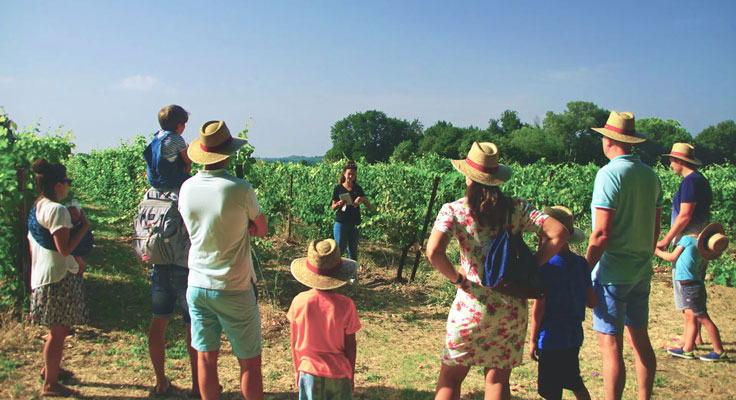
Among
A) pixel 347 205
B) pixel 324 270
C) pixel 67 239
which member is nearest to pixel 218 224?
pixel 324 270

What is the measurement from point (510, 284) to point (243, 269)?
4.73 feet

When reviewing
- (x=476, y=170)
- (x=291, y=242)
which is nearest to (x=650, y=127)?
(x=291, y=242)

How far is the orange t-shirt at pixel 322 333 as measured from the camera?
7.54 ft

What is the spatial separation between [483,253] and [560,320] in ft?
2.40

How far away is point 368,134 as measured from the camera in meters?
78.1

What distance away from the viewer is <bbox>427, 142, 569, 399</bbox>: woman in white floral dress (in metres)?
2.36

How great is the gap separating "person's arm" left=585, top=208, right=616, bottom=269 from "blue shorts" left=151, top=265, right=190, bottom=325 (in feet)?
8.64

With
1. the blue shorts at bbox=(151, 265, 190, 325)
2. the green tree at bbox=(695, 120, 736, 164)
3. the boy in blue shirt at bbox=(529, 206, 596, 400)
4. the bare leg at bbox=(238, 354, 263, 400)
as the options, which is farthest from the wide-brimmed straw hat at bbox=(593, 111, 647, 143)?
the green tree at bbox=(695, 120, 736, 164)

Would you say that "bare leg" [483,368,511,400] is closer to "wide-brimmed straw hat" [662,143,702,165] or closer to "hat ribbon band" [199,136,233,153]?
"hat ribbon band" [199,136,233,153]

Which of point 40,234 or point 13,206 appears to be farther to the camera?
point 13,206

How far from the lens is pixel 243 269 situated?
2.56 metres

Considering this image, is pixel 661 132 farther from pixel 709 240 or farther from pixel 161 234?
pixel 161 234

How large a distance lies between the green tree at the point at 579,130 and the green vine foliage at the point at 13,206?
6909cm

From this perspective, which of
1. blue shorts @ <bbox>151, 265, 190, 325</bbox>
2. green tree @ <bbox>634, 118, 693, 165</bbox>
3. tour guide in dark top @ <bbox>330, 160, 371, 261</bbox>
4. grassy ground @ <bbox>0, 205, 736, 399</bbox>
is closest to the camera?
blue shorts @ <bbox>151, 265, 190, 325</bbox>
